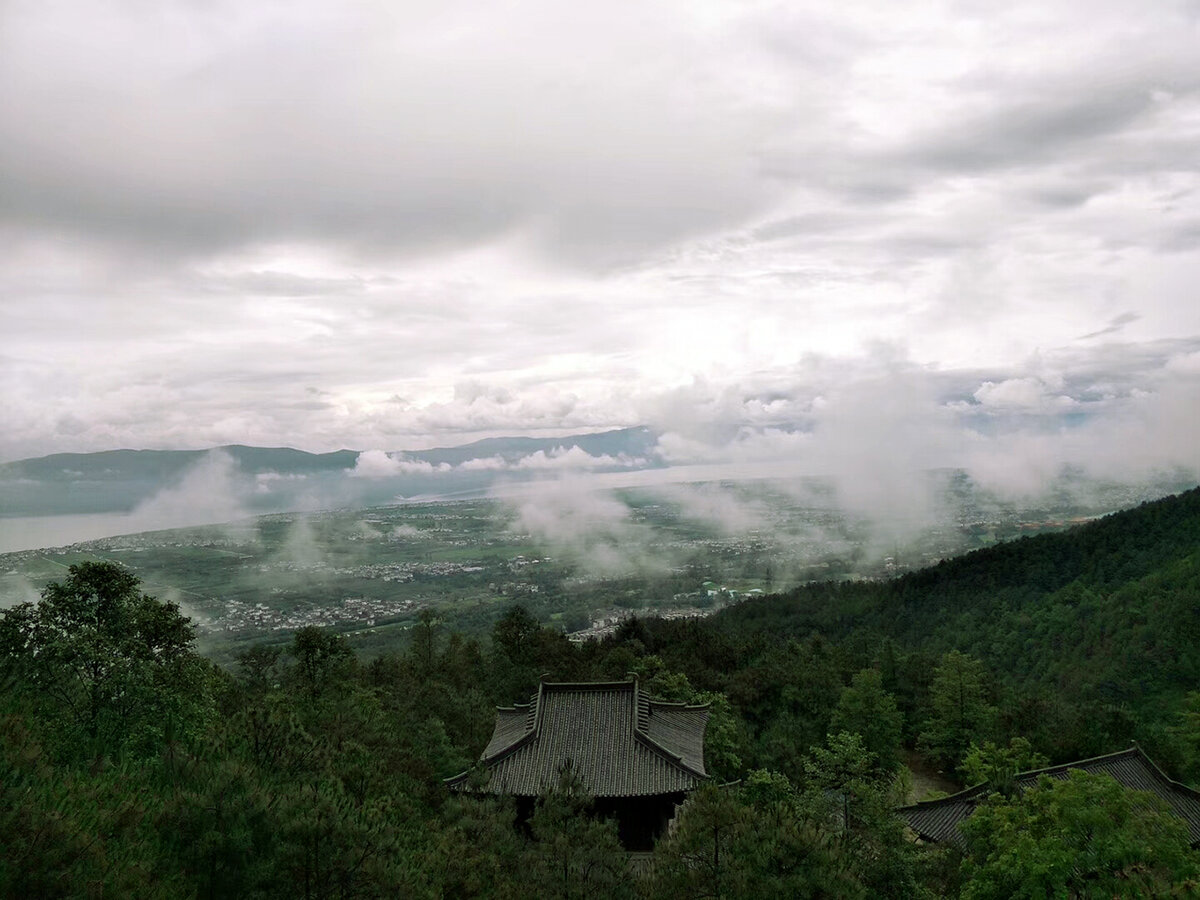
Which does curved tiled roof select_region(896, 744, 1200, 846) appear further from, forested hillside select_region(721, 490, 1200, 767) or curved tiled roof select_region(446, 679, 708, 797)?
curved tiled roof select_region(446, 679, 708, 797)

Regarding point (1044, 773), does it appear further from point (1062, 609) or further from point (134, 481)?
point (134, 481)

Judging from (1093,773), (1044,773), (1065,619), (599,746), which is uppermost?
(599,746)

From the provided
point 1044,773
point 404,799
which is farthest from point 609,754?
point 1044,773

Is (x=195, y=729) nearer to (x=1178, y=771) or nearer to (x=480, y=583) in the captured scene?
(x=1178, y=771)

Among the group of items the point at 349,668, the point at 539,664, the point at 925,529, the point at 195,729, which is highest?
the point at 195,729

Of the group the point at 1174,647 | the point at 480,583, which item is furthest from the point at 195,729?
the point at 480,583

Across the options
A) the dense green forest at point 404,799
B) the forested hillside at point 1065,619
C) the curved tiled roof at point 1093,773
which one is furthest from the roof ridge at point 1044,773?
the forested hillside at point 1065,619

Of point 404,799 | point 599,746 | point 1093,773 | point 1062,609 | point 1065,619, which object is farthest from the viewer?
point 1062,609

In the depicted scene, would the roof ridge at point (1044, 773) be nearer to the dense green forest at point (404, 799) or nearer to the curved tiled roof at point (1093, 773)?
the curved tiled roof at point (1093, 773)
